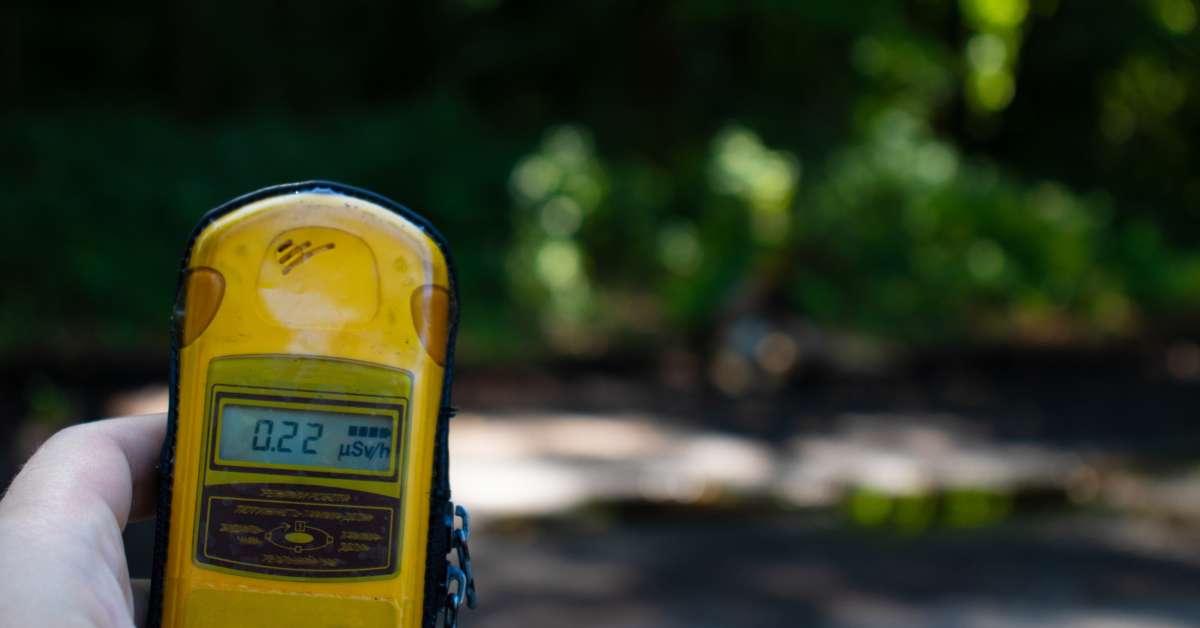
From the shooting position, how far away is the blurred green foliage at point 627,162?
10578 millimetres

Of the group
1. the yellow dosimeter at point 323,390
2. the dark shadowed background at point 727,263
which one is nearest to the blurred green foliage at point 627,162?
the dark shadowed background at point 727,263

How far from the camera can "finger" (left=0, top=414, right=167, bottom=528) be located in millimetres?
1307

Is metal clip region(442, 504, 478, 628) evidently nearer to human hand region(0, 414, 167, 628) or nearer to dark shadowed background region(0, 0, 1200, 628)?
human hand region(0, 414, 167, 628)

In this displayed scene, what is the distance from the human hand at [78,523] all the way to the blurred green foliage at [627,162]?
346 inches

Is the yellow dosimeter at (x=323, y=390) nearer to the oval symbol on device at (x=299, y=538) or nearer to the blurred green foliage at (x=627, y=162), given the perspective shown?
the oval symbol on device at (x=299, y=538)

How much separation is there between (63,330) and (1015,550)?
269 inches

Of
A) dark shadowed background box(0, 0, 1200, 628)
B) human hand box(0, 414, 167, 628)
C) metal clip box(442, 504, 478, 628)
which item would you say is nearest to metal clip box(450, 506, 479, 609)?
metal clip box(442, 504, 478, 628)

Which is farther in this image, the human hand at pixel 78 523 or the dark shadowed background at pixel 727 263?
the dark shadowed background at pixel 727 263

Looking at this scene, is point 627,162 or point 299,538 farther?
point 627,162

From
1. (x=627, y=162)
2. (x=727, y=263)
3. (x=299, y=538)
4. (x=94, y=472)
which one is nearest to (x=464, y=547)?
(x=299, y=538)

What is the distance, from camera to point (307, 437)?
1.57 metres

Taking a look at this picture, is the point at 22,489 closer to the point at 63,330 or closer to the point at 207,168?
the point at 63,330

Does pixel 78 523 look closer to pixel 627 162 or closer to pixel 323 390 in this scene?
pixel 323 390

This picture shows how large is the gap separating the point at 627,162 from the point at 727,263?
7.06ft
